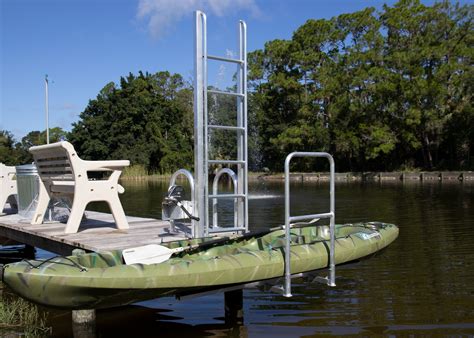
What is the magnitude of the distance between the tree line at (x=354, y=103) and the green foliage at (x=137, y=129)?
0.12 metres

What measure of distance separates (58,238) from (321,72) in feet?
138

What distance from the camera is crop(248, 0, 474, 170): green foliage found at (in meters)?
40.5

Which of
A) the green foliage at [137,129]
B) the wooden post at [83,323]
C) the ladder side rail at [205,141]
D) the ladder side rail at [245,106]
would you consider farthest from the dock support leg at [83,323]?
the green foliage at [137,129]

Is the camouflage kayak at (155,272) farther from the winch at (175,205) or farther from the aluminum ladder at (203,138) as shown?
the winch at (175,205)

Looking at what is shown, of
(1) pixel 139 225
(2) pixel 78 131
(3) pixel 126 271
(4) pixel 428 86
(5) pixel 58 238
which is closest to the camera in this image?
(3) pixel 126 271

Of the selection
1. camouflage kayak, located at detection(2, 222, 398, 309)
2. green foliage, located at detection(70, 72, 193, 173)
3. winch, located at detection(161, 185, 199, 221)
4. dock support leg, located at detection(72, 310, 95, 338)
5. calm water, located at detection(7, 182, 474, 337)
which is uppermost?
green foliage, located at detection(70, 72, 193, 173)

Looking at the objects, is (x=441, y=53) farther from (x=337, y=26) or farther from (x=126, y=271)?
(x=126, y=271)

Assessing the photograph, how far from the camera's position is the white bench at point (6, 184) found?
10.2 meters

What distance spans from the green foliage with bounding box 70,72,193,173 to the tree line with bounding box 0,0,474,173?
0.12m

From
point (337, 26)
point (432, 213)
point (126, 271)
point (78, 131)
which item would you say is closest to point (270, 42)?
point (337, 26)

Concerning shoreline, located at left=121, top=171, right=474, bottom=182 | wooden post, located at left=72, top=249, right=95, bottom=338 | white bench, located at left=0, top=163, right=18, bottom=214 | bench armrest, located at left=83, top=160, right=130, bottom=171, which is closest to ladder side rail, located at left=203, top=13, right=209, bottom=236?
bench armrest, located at left=83, top=160, right=130, bottom=171

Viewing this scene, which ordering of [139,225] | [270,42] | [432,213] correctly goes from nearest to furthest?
[139,225] < [432,213] < [270,42]

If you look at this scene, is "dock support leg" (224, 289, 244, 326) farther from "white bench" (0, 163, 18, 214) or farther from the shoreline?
the shoreline

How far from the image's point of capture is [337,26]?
47469 mm
